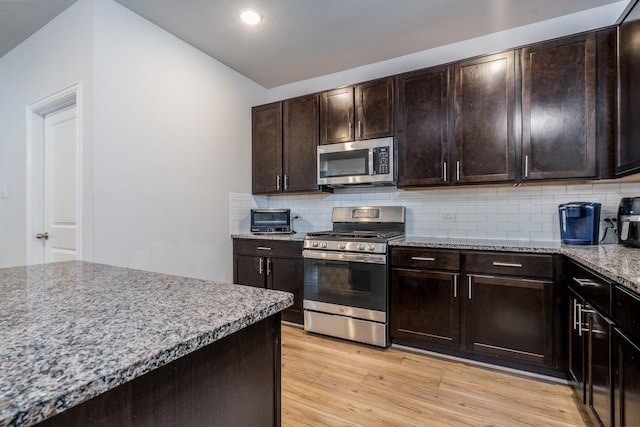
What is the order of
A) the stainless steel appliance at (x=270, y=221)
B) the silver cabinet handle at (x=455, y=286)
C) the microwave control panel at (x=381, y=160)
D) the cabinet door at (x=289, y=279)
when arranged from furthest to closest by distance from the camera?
the stainless steel appliance at (x=270, y=221), the cabinet door at (x=289, y=279), the microwave control panel at (x=381, y=160), the silver cabinet handle at (x=455, y=286)

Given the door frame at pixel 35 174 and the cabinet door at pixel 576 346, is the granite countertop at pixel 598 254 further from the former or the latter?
the door frame at pixel 35 174

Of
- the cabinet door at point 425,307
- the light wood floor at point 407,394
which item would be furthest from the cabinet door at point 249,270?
the cabinet door at point 425,307

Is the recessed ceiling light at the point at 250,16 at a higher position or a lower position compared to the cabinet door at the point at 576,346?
higher

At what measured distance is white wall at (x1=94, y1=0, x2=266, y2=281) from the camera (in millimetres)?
2254

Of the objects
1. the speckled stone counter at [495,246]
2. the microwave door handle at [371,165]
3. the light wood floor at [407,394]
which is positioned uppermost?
the microwave door handle at [371,165]

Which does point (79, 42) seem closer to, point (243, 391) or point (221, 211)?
point (221, 211)

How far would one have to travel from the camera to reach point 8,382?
1.39ft

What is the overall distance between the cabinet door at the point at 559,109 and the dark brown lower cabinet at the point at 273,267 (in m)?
2.08

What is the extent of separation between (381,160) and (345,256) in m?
0.93

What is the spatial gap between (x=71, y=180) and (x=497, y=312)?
3.42 m

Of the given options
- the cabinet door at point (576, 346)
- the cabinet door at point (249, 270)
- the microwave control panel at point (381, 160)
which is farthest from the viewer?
the cabinet door at point (249, 270)

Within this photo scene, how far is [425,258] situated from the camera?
2.44m

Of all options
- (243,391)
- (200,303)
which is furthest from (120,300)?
(243,391)

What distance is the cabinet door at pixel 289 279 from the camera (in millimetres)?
3023
